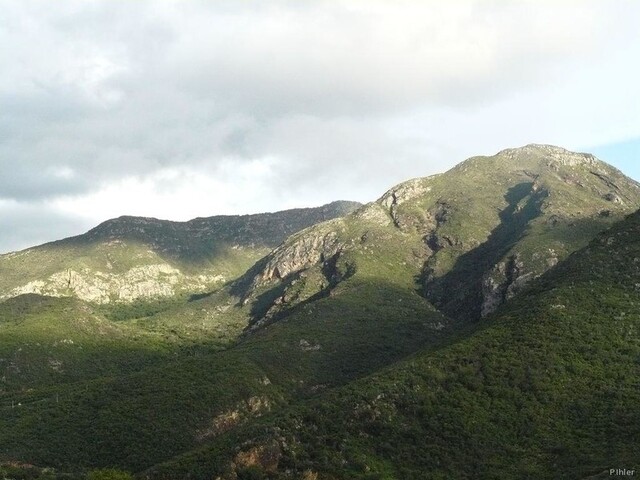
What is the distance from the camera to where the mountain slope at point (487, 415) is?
72062mm

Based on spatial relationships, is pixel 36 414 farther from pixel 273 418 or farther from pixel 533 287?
pixel 533 287

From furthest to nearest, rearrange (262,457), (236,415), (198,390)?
(198,390) < (236,415) < (262,457)

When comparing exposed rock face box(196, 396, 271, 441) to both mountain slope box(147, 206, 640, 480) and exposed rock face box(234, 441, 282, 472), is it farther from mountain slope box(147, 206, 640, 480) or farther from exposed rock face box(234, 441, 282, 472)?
exposed rock face box(234, 441, 282, 472)

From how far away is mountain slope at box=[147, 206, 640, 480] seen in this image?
72.1 m

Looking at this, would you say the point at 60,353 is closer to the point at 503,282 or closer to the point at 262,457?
the point at 262,457

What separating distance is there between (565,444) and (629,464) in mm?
12477

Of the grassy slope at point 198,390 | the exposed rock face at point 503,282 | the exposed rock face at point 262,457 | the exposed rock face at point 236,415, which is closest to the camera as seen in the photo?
the exposed rock face at point 262,457

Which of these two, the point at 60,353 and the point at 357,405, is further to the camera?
the point at 60,353

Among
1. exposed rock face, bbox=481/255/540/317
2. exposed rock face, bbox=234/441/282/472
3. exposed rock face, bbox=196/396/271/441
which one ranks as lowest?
exposed rock face, bbox=196/396/271/441

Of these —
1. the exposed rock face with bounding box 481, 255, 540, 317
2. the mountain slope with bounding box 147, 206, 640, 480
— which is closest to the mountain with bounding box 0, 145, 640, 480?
the mountain slope with bounding box 147, 206, 640, 480

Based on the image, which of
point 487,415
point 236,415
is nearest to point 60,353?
point 236,415

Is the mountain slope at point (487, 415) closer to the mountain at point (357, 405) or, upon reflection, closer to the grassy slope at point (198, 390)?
the mountain at point (357, 405)

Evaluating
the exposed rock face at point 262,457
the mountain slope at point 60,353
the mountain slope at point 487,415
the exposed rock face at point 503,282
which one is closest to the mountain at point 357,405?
the exposed rock face at point 262,457

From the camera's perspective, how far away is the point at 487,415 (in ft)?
269
